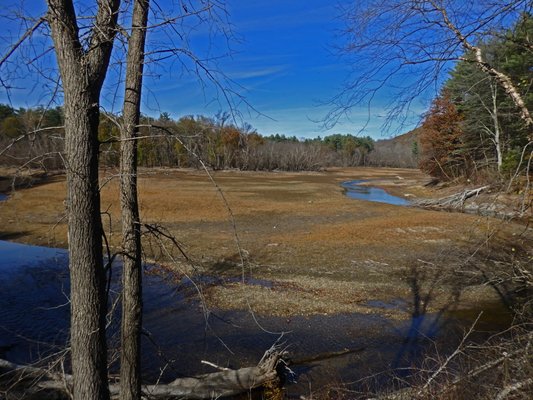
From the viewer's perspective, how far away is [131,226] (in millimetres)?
4992

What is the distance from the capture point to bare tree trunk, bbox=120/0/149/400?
482 cm

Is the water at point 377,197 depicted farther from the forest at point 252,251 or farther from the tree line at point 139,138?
the tree line at point 139,138

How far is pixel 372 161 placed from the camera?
158 m

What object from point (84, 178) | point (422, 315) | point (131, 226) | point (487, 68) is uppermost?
point (487, 68)

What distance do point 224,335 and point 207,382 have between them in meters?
3.06

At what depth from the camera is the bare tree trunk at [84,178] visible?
340 cm

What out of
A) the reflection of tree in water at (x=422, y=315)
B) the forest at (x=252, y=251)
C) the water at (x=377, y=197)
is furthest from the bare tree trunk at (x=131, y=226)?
the water at (x=377, y=197)

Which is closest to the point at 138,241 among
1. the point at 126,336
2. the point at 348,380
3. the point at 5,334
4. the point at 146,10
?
the point at 126,336

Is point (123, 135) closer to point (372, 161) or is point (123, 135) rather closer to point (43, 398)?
point (43, 398)

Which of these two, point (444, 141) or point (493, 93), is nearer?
point (493, 93)

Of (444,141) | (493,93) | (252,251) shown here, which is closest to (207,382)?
(493,93)

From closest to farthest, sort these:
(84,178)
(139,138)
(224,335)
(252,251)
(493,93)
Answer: (139,138) < (84,178) < (493,93) < (224,335) < (252,251)

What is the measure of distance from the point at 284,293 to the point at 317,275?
276cm

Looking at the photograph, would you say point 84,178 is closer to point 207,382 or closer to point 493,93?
point 493,93
